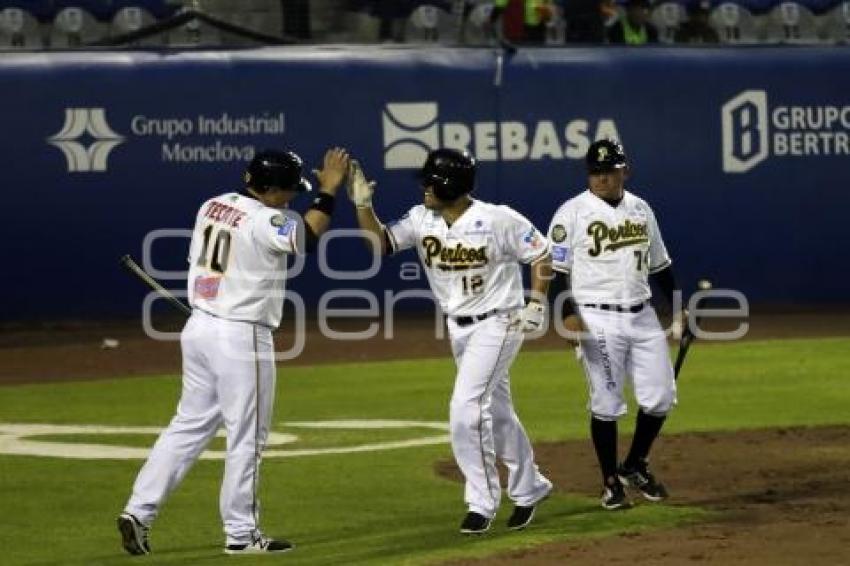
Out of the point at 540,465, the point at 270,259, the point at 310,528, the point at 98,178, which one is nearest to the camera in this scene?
the point at 270,259

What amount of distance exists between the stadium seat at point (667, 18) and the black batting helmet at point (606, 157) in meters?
12.8

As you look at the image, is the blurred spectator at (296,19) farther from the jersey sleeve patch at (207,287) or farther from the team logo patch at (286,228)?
the team logo patch at (286,228)

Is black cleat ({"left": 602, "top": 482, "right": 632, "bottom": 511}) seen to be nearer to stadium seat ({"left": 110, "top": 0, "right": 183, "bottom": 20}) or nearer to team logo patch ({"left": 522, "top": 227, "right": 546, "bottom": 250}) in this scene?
team logo patch ({"left": 522, "top": 227, "right": 546, "bottom": 250})

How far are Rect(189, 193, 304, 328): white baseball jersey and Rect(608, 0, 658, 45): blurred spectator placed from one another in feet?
43.7

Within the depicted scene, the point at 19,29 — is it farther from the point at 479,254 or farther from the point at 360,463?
the point at 479,254

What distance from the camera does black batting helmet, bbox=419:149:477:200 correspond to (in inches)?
422

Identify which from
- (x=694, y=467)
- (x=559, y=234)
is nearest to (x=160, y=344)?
(x=694, y=467)

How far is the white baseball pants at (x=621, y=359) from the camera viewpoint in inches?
452

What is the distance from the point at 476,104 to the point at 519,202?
47.1 inches

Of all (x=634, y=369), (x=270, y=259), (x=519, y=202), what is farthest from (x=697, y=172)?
(x=270, y=259)

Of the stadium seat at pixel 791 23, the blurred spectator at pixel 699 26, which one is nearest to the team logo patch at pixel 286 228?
the blurred spectator at pixel 699 26

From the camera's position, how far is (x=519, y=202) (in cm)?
2238

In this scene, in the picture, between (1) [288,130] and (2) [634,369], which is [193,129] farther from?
(2) [634,369]

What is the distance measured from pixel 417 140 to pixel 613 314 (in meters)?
10.9
